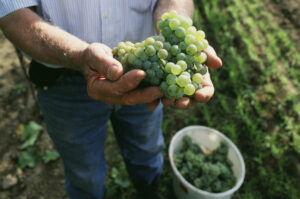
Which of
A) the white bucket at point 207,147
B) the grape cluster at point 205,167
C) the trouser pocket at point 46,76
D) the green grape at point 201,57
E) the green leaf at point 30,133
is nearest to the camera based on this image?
the green grape at point 201,57

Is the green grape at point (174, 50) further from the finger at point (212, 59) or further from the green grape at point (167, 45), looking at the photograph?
the finger at point (212, 59)

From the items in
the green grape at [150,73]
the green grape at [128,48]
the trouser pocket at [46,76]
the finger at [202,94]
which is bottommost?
the trouser pocket at [46,76]

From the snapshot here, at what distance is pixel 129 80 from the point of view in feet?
4.11

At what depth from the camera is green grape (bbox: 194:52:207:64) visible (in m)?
1.44

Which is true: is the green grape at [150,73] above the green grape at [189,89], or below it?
above

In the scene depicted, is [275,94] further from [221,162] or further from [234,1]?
[234,1]

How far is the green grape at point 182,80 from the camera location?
4.25 ft

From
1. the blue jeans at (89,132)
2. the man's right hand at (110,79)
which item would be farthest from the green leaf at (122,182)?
the man's right hand at (110,79)

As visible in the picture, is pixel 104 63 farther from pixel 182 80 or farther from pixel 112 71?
pixel 182 80

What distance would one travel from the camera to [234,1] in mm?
5441

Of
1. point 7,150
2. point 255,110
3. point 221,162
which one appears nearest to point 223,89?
point 255,110

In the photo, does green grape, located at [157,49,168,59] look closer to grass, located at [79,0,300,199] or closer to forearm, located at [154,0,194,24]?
forearm, located at [154,0,194,24]

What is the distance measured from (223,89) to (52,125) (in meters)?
2.73

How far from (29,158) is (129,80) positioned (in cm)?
240
